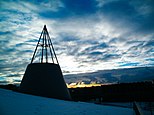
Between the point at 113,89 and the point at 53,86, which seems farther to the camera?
the point at 113,89

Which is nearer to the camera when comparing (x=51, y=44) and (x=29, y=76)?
(x=29, y=76)

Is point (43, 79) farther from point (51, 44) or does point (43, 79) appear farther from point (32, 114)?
point (32, 114)

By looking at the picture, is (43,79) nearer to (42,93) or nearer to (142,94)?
(42,93)

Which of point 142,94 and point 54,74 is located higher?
point 54,74

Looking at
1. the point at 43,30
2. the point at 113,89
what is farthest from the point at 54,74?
the point at 113,89

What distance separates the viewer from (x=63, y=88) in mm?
14891

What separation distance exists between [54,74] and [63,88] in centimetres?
145

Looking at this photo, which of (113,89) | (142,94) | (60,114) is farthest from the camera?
(113,89)

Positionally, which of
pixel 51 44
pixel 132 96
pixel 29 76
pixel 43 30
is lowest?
pixel 132 96

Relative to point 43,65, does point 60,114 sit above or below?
below

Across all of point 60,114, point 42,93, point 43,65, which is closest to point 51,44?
point 43,65

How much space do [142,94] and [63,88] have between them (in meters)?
23.2

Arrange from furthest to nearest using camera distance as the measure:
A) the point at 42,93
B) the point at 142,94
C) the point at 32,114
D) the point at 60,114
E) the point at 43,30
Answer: the point at 142,94 < the point at 43,30 < the point at 42,93 < the point at 60,114 < the point at 32,114

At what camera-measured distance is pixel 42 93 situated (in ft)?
45.5
